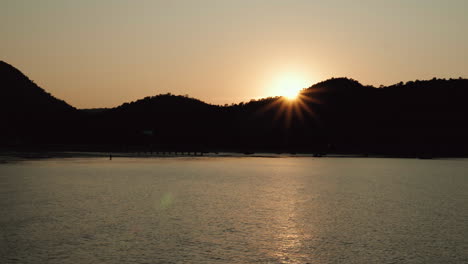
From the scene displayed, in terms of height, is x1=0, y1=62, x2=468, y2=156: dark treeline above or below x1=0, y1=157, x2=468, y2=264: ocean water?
above

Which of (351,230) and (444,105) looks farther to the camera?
(444,105)

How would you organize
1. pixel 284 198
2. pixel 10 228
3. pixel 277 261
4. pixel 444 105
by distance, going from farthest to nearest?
pixel 444 105, pixel 284 198, pixel 10 228, pixel 277 261

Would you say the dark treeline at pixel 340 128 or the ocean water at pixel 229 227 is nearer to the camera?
the ocean water at pixel 229 227

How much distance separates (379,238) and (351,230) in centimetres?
188

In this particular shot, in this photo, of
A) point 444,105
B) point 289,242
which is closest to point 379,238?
point 289,242

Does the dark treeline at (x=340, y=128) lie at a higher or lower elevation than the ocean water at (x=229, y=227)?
higher

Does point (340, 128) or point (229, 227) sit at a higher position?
point (340, 128)

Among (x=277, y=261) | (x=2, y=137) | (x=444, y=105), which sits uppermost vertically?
(x=444, y=105)

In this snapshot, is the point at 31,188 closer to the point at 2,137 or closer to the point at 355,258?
the point at 355,258

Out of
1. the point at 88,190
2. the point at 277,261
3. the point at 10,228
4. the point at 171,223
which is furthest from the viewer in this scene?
the point at 88,190

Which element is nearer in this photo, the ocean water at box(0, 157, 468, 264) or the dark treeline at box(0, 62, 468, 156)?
the ocean water at box(0, 157, 468, 264)

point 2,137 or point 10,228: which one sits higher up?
point 2,137

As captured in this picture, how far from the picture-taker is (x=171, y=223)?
20938 mm

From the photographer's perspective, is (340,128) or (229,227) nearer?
(229,227)
